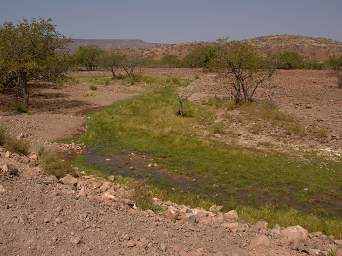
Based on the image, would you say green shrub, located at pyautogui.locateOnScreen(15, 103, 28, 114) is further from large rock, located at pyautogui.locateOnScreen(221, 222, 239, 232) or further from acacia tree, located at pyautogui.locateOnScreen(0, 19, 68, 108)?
large rock, located at pyautogui.locateOnScreen(221, 222, 239, 232)

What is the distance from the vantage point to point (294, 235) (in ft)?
30.5

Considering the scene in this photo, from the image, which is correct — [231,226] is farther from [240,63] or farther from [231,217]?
[240,63]

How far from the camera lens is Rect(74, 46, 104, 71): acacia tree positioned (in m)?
63.2

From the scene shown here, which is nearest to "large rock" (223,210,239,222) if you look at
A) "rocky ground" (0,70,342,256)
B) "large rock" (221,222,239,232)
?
"rocky ground" (0,70,342,256)

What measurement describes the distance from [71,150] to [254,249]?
12229 mm

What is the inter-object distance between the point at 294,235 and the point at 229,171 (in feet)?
24.1

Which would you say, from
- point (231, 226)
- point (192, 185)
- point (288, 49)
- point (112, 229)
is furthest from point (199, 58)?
point (112, 229)

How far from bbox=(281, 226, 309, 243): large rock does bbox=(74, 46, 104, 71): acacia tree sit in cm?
5576

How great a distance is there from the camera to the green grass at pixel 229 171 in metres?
13.1

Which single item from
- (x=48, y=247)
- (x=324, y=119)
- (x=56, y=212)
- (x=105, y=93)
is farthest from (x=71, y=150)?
(x=105, y=93)

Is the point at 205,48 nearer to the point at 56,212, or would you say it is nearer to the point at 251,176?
the point at 251,176

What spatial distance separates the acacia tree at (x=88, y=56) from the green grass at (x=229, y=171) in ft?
130

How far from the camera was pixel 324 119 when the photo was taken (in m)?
24.1

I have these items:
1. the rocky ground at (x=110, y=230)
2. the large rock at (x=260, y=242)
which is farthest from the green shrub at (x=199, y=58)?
the large rock at (x=260, y=242)
